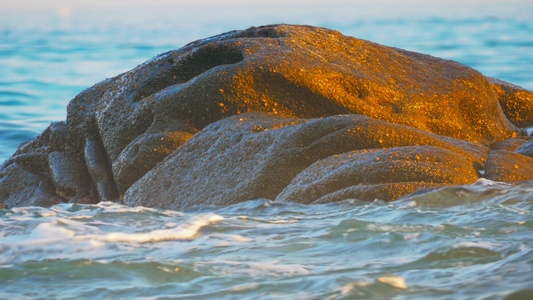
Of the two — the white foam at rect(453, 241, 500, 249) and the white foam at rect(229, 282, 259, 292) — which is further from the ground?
the white foam at rect(453, 241, 500, 249)

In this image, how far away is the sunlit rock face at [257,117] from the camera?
17.5ft

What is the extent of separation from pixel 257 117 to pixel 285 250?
2553 millimetres

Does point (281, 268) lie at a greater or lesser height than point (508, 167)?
lesser

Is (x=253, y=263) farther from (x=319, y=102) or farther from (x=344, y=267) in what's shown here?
(x=319, y=102)

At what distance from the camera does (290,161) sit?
5281 mm

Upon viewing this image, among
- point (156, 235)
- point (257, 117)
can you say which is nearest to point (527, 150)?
point (257, 117)

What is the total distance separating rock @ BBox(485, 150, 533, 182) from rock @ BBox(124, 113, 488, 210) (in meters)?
0.11

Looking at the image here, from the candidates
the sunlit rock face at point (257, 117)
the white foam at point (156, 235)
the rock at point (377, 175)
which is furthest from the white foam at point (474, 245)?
the white foam at point (156, 235)

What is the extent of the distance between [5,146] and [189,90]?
6.75m

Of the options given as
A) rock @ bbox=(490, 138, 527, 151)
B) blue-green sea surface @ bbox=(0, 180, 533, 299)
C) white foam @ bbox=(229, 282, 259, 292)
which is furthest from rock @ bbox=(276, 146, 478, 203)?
white foam @ bbox=(229, 282, 259, 292)

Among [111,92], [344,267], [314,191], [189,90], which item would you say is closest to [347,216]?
[314,191]

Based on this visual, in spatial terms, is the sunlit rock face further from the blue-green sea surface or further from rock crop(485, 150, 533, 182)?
the blue-green sea surface

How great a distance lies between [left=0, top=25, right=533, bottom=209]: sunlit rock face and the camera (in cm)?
534

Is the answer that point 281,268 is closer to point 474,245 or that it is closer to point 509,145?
point 474,245
